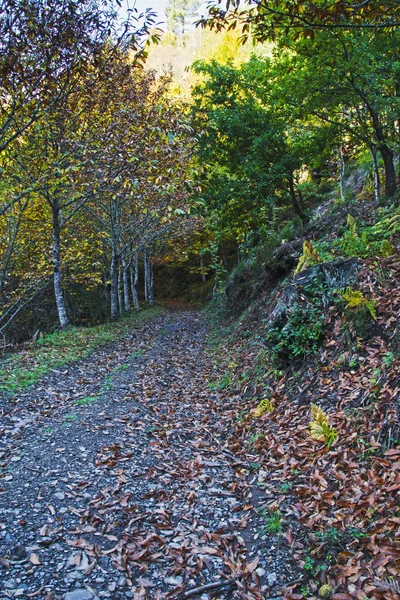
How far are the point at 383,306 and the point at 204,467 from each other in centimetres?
371

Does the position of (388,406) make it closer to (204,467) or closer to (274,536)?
(274,536)

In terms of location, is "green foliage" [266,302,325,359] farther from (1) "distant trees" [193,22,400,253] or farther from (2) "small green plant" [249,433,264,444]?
(1) "distant trees" [193,22,400,253]

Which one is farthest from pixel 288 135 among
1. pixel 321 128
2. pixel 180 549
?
pixel 180 549

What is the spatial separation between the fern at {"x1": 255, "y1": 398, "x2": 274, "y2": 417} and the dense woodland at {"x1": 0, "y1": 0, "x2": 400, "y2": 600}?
0.21 ft

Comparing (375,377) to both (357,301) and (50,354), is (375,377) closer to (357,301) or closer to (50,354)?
(357,301)

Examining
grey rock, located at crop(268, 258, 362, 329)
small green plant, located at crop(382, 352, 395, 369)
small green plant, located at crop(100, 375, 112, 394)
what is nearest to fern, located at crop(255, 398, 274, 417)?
grey rock, located at crop(268, 258, 362, 329)

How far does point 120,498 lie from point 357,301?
14.9 feet

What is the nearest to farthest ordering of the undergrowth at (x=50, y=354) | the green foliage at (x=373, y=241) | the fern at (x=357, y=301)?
the fern at (x=357, y=301), the green foliage at (x=373, y=241), the undergrowth at (x=50, y=354)

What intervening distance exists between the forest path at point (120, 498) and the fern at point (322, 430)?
110 cm

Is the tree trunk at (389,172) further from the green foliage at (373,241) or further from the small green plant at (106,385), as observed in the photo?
the small green plant at (106,385)

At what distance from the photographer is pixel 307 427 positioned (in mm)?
5273

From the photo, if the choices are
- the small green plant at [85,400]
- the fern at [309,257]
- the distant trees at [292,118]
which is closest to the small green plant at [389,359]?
the fern at [309,257]

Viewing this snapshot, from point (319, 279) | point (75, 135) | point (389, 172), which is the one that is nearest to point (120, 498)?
point (319, 279)

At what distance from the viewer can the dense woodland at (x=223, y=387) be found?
334 centimetres
